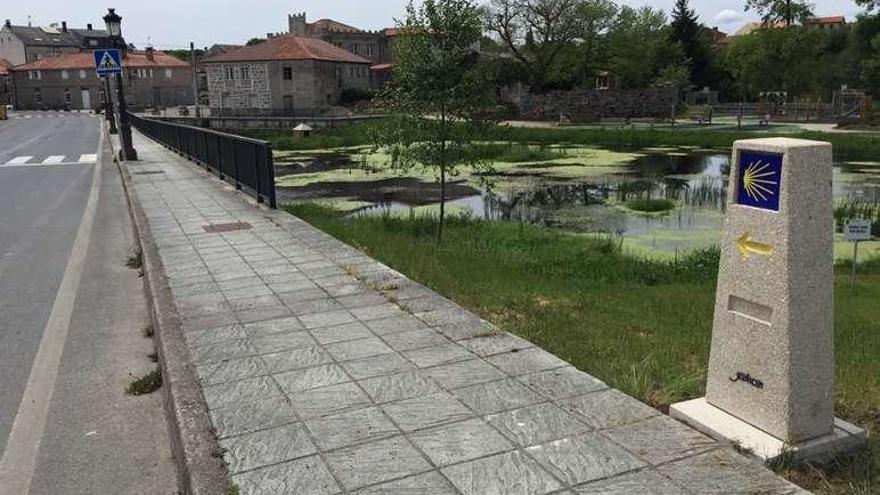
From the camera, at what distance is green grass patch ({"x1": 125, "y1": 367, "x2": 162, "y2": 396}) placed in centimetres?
512

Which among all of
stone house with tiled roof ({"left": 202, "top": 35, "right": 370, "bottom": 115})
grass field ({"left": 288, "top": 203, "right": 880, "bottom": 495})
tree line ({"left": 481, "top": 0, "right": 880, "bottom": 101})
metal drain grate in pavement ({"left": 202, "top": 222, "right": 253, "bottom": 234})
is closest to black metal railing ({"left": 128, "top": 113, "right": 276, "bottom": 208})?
grass field ({"left": 288, "top": 203, "right": 880, "bottom": 495})

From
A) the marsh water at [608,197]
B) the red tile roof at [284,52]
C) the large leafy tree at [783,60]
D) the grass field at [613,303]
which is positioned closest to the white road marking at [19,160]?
the marsh water at [608,197]

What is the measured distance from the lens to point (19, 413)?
4824mm

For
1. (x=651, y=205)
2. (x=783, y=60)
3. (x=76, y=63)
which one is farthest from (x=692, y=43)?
(x=76, y=63)

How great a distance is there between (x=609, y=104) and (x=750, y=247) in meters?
58.9

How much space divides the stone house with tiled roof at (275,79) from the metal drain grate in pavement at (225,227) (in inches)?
2549

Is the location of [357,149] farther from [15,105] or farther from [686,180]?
[15,105]

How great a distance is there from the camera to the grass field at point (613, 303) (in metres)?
4.30

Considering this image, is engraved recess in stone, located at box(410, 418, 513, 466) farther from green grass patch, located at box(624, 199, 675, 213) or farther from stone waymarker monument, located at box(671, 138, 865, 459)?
green grass patch, located at box(624, 199, 675, 213)

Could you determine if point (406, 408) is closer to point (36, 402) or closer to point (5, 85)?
point (36, 402)

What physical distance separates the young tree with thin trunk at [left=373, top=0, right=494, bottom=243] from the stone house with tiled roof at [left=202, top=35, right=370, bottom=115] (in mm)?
63009

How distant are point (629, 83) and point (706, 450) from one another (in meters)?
65.5

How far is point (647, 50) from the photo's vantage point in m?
62.4

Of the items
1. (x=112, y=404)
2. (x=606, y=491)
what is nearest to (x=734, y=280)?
(x=606, y=491)
